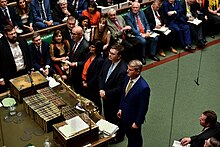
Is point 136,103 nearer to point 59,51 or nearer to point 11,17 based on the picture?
point 59,51

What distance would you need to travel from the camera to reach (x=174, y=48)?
8.38m

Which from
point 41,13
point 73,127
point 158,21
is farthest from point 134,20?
point 73,127

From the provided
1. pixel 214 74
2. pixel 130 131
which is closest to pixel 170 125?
pixel 130 131

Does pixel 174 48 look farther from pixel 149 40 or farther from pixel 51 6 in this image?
pixel 51 6

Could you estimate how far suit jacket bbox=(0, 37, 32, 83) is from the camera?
19.3 ft

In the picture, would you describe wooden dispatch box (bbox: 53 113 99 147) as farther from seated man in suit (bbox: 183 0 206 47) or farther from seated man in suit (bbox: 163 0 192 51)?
seated man in suit (bbox: 183 0 206 47)

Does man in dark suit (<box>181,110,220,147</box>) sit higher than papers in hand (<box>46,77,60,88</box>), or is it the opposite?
papers in hand (<box>46,77,60,88</box>)

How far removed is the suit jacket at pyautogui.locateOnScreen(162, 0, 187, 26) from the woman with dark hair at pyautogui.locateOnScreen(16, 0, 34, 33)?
2578 millimetres

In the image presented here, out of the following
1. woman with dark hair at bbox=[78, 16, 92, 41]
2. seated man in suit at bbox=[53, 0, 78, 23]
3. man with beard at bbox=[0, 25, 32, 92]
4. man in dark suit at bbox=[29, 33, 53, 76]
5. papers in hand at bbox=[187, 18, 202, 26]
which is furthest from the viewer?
papers in hand at bbox=[187, 18, 202, 26]

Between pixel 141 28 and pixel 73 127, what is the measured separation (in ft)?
12.7

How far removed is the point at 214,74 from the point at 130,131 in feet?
9.71

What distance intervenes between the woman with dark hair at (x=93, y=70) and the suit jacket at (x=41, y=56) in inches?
34.0

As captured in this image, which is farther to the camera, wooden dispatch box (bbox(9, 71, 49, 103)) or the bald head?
the bald head

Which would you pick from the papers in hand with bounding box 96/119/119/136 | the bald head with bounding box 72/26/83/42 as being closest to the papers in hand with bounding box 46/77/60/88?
the bald head with bounding box 72/26/83/42
